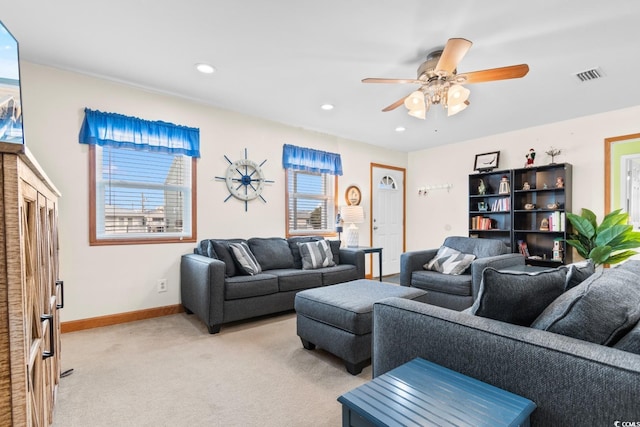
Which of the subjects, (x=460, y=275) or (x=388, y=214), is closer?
(x=460, y=275)

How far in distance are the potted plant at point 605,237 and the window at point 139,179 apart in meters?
4.77

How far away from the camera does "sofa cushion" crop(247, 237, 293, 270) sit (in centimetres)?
363

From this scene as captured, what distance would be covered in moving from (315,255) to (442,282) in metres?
1.50

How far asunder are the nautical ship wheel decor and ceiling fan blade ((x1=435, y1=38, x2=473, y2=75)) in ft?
8.34

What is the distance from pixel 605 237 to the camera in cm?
357

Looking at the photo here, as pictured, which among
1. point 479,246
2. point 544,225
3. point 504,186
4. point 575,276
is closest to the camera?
point 575,276

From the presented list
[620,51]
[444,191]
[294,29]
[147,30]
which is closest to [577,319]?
[294,29]

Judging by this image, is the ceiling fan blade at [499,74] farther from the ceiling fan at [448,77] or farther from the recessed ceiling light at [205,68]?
the recessed ceiling light at [205,68]

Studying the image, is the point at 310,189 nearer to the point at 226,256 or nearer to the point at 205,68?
the point at 226,256

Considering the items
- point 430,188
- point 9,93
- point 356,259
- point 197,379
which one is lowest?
point 197,379

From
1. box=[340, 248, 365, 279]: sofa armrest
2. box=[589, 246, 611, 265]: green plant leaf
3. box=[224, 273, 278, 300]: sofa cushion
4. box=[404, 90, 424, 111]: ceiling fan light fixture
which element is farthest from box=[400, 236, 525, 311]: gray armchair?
box=[404, 90, 424, 111]: ceiling fan light fixture

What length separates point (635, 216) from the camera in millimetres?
3711

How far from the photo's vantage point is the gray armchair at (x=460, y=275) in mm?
3105

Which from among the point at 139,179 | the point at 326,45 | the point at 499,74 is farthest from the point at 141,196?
the point at 499,74
